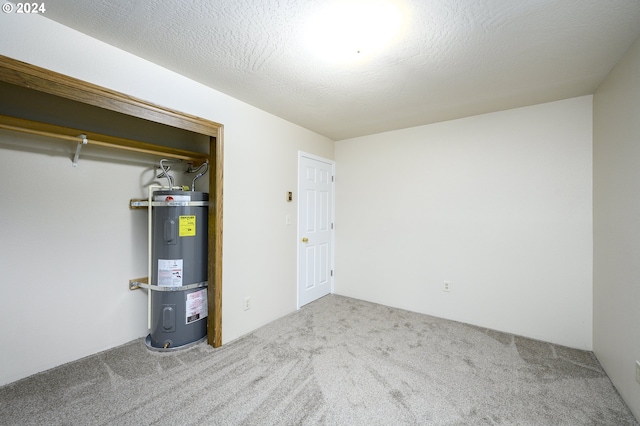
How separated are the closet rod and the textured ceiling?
2.37 ft

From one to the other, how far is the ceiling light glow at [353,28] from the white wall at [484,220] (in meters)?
1.84

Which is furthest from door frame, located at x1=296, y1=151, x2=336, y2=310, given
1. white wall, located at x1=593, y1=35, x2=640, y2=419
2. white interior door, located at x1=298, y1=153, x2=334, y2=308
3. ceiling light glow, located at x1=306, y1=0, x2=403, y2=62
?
white wall, located at x1=593, y1=35, x2=640, y2=419

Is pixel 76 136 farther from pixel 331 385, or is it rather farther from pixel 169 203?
pixel 331 385

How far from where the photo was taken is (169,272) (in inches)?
92.3

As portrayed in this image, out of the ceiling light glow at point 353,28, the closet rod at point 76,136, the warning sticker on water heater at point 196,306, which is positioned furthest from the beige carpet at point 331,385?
the ceiling light glow at point 353,28

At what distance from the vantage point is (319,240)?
3.72 m

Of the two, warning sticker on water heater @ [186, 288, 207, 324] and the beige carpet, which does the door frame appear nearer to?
the beige carpet

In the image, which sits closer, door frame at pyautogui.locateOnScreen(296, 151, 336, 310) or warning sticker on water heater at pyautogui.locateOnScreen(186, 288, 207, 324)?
warning sticker on water heater at pyautogui.locateOnScreen(186, 288, 207, 324)

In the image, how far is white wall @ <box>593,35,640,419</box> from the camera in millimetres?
1620

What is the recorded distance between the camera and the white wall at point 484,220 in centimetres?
241

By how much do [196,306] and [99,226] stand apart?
1.13 m

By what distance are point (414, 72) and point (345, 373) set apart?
2419 millimetres

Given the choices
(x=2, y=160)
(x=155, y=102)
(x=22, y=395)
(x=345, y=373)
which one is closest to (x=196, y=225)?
(x=155, y=102)

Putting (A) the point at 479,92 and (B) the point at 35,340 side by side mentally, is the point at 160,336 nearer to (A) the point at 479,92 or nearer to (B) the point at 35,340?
(B) the point at 35,340
